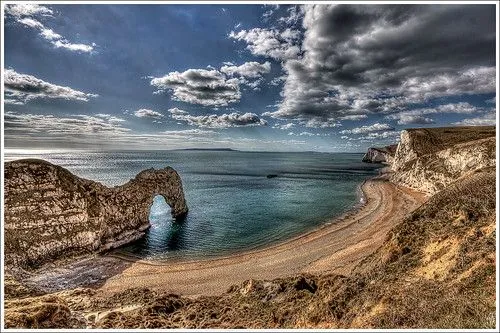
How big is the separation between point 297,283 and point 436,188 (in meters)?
60.9

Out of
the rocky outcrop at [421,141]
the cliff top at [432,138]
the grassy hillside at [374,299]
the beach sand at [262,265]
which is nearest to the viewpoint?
the grassy hillside at [374,299]

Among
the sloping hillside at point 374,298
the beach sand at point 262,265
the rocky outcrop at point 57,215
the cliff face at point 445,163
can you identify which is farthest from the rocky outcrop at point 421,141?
the rocky outcrop at point 57,215

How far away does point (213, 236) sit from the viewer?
1660 inches

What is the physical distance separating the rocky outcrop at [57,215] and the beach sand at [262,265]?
437 centimetres

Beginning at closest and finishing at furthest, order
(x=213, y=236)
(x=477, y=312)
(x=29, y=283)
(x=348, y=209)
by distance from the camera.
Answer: (x=477, y=312)
(x=29, y=283)
(x=213, y=236)
(x=348, y=209)

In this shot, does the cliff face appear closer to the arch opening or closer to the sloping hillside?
the sloping hillside

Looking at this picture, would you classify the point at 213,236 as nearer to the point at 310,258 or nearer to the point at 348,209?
the point at 310,258

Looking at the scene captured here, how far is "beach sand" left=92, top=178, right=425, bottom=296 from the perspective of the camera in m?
27.6

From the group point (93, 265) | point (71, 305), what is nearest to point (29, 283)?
point (93, 265)

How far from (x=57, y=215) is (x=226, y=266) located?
68.3 ft

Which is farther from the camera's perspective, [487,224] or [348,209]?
[348,209]

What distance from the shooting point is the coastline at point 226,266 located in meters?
27.6

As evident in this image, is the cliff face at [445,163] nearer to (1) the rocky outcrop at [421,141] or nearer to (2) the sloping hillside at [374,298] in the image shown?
(1) the rocky outcrop at [421,141]

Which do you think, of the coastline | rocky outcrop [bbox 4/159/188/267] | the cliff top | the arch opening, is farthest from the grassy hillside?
the cliff top
